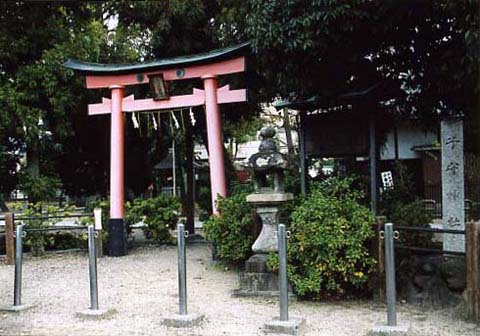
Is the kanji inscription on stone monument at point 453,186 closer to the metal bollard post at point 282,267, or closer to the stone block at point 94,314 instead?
the metal bollard post at point 282,267

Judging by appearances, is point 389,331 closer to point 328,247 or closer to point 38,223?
point 328,247

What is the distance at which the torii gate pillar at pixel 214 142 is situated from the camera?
36.5ft

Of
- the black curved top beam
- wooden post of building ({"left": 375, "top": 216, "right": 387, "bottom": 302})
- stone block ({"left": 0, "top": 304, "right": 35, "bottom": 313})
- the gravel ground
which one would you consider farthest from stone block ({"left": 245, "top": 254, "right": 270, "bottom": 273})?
the black curved top beam

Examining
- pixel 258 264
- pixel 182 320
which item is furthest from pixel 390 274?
pixel 258 264

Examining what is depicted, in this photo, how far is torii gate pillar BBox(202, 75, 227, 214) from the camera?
36.5 feet

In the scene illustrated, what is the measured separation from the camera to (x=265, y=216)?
816 cm

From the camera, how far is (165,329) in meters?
6.41

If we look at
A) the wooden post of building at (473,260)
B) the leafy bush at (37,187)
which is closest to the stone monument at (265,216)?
the wooden post of building at (473,260)

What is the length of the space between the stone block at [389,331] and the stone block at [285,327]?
0.75m

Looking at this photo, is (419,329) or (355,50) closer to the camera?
(419,329)

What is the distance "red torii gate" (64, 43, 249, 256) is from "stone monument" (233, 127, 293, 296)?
275cm

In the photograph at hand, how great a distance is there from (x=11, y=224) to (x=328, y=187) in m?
6.77

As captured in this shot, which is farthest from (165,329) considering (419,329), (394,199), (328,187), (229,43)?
(229,43)

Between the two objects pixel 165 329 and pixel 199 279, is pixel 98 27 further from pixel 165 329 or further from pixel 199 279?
pixel 165 329
